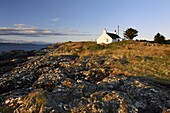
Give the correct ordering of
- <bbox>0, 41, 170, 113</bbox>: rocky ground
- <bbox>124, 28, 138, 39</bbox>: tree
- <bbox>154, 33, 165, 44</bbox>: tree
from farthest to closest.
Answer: <bbox>124, 28, 138, 39</bbox>: tree
<bbox>154, 33, 165, 44</bbox>: tree
<bbox>0, 41, 170, 113</bbox>: rocky ground

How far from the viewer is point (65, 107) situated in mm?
13219

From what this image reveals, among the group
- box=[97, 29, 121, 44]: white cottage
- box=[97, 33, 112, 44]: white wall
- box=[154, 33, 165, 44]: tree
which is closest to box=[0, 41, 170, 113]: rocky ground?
box=[154, 33, 165, 44]: tree

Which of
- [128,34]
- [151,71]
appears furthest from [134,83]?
[128,34]

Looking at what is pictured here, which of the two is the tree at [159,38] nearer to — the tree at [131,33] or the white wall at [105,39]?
the tree at [131,33]

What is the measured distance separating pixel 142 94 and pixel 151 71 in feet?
31.6

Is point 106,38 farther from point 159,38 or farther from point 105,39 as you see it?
point 159,38

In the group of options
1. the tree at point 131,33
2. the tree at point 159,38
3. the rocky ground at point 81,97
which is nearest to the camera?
the rocky ground at point 81,97

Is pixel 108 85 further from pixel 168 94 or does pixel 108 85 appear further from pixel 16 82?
pixel 16 82

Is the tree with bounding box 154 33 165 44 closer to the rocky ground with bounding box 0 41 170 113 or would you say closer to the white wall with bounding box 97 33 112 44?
the white wall with bounding box 97 33 112 44

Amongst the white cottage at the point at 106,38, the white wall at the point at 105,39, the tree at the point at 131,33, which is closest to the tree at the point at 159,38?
the tree at the point at 131,33

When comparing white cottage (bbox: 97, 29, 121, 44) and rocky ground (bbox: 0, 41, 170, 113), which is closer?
rocky ground (bbox: 0, 41, 170, 113)

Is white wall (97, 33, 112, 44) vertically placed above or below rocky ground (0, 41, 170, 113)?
above

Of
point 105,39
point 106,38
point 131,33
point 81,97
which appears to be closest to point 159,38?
point 131,33

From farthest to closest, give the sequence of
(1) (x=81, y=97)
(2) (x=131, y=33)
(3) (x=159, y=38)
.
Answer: (2) (x=131, y=33) < (3) (x=159, y=38) < (1) (x=81, y=97)
